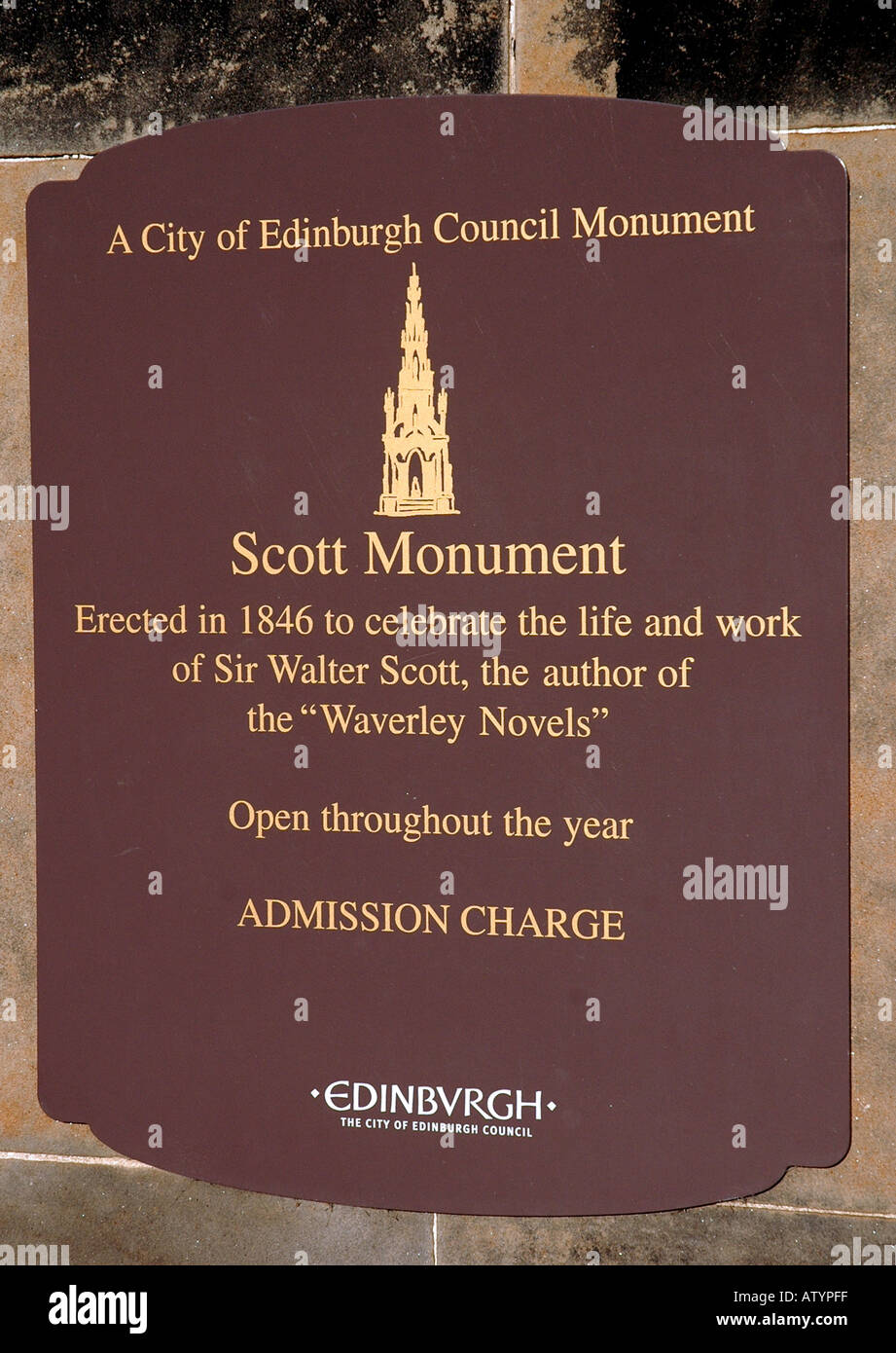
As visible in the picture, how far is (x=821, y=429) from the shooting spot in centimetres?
253

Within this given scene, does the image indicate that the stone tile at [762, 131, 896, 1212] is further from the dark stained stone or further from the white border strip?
the white border strip

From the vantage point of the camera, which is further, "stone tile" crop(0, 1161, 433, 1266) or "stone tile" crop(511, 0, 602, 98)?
"stone tile" crop(0, 1161, 433, 1266)

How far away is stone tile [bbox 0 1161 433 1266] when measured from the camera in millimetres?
2850

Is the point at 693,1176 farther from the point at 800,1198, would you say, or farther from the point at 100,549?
the point at 100,549

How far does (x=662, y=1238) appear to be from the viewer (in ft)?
9.00

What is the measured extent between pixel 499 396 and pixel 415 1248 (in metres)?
2.17

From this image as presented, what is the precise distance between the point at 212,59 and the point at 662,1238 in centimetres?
316

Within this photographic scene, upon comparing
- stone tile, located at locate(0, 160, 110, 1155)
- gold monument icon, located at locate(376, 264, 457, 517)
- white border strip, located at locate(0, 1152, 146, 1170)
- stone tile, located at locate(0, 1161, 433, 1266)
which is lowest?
stone tile, located at locate(0, 1161, 433, 1266)

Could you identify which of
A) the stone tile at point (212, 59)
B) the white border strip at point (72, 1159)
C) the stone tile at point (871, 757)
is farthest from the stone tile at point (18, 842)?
the stone tile at point (871, 757)

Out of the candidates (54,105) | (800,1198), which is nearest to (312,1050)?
(800,1198)

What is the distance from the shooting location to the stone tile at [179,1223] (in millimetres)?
2850

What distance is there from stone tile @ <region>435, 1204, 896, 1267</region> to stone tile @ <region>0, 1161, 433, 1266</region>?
15cm

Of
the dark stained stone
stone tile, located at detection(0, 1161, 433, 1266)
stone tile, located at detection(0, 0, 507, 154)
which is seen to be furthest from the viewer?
stone tile, located at detection(0, 1161, 433, 1266)

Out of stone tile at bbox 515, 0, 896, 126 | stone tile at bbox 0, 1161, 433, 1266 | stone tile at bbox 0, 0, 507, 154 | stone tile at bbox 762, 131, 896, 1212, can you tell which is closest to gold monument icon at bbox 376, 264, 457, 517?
stone tile at bbox 0, 0, 507, 154
